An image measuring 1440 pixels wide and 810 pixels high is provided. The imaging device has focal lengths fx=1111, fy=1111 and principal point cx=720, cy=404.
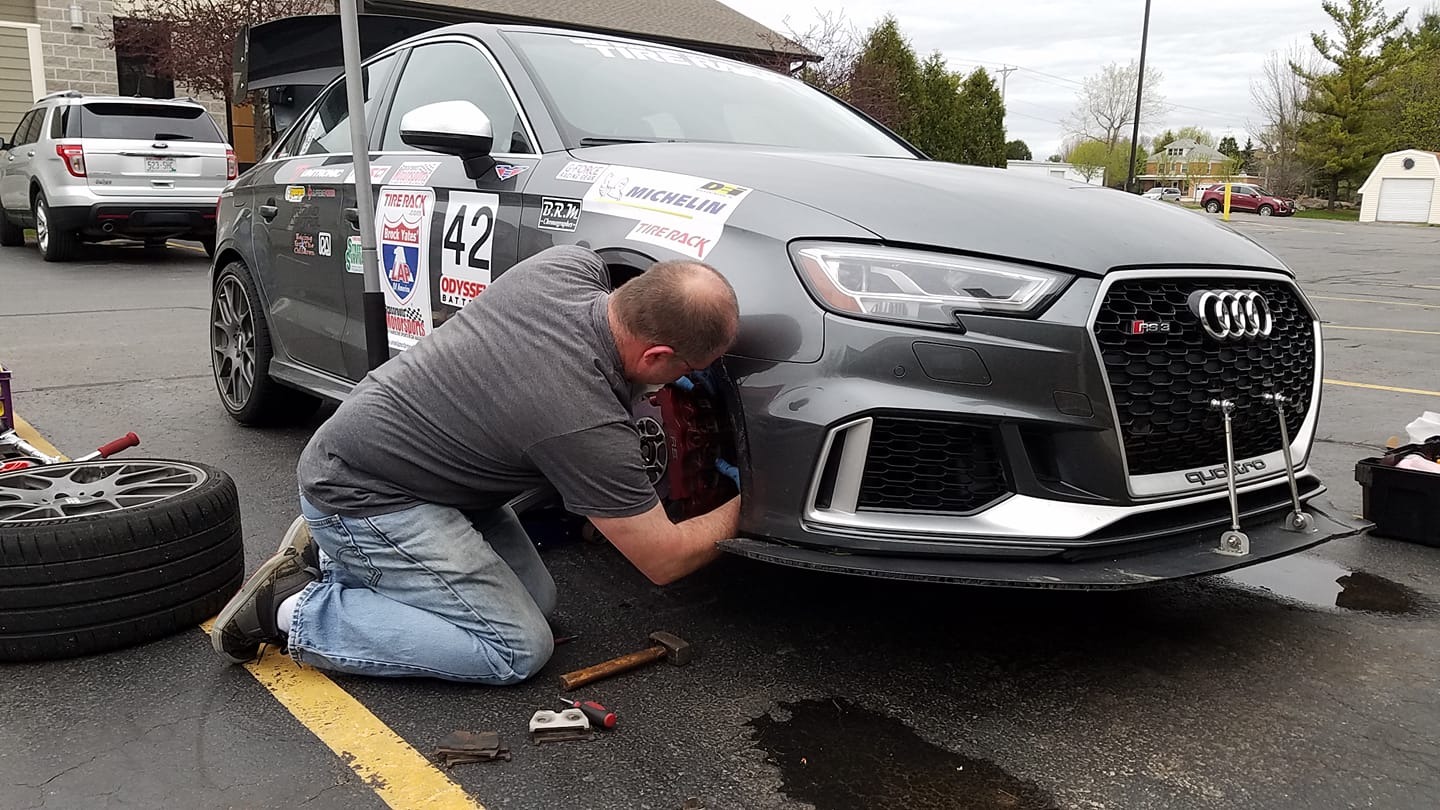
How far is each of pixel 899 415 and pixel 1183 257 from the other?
82cm

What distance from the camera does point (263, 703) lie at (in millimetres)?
2527

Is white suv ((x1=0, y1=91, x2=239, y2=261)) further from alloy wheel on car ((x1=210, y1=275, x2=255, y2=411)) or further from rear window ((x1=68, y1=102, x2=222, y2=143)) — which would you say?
alloy wheel on car ((x1=210, y1=275, x2=255, y2=411))

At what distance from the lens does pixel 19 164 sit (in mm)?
13406

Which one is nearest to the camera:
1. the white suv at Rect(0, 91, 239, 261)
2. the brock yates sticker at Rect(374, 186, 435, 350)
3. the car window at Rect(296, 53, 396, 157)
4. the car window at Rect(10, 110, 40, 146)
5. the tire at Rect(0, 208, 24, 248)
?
the brock yates sticker at Rect(374, 186, 435, 350)

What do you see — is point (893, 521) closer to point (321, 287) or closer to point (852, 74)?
point (321, 287)

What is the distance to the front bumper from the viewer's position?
2340 mm

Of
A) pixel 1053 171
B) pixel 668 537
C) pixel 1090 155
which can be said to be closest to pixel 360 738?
pixel 668 537

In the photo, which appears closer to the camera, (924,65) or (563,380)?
(563,380)

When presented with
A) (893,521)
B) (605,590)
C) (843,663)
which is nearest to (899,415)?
(893,521)

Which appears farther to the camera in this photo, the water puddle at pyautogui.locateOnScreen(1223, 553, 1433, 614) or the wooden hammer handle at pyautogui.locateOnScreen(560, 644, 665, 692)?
the water puddle at pyautogui.locateOnScreen(1223, 553, 1433, 614)

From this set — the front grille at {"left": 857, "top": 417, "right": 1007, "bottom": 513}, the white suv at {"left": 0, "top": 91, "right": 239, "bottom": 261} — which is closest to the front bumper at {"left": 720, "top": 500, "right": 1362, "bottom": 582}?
the front grille at {"left": 857, "top": 417, "right": 1007, "bottom": 513}

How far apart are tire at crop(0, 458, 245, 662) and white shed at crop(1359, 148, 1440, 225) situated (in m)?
50.5

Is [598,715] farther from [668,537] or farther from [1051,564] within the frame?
[1051,564]

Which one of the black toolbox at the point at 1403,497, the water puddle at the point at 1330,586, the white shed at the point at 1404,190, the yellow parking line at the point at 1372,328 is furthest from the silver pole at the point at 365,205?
the white shed at the point at 1404,190
